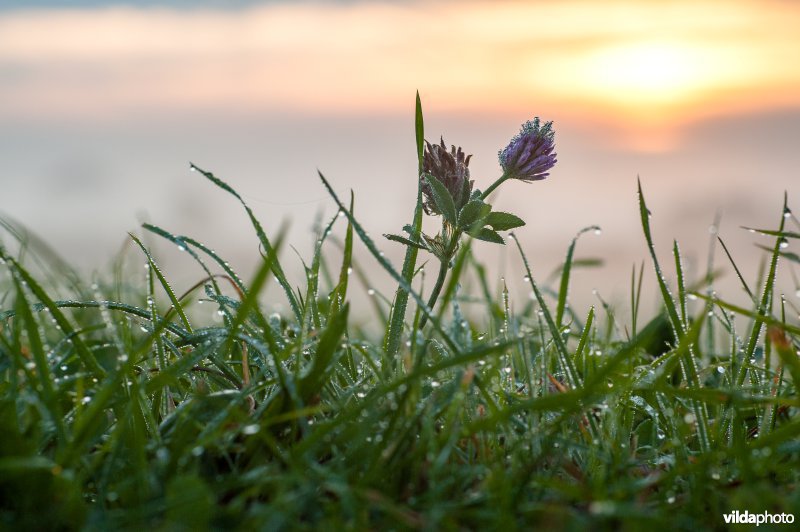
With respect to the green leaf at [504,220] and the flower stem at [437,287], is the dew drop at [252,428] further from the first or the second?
the green leaf at [504,220]

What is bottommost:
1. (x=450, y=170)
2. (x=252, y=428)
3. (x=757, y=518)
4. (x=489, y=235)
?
(x=757, y=518)

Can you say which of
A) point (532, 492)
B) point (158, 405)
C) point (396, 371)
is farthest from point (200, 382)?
point (532, 492)

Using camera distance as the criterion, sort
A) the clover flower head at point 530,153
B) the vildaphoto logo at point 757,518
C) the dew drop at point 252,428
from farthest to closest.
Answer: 1. the clover flower head at point 530,153
2. the dew drop at point 252,428
3. the vildaphoto logo at point 757,518

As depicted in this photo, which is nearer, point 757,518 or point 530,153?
point 757,518

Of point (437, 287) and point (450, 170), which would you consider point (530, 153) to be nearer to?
point (450, 170)

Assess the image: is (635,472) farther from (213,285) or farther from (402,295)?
(213,285)

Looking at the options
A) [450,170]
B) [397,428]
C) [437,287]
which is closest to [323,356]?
[397,428]

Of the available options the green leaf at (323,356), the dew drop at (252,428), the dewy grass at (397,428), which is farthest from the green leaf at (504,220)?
the dew drop at (252,428)
